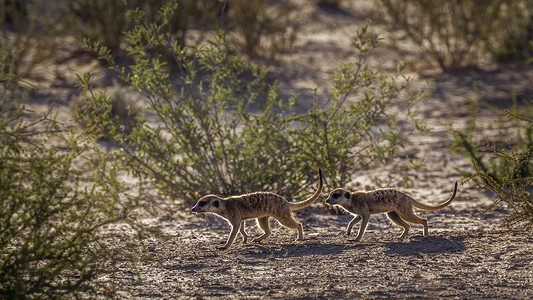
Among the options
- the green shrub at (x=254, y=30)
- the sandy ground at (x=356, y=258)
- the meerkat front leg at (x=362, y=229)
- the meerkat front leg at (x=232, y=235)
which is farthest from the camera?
the green shrub at (x=254, y=30)

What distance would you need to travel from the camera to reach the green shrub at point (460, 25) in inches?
608

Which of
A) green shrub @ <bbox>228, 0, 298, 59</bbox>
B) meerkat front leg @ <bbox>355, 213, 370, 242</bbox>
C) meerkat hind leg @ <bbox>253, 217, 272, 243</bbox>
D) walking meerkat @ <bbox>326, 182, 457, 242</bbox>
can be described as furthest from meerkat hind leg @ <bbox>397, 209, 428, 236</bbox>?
green shrub @ <bbox>228, 0, 298, 59</bbox>

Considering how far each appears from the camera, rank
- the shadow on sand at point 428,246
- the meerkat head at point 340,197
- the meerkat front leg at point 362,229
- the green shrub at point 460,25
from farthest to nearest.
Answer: the green shrub at point 460,25, the meerkat head at point 340,197, the meerkat front leg at point 362,229, the shadow on sand at point 428,246

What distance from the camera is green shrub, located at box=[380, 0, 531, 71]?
1545cm

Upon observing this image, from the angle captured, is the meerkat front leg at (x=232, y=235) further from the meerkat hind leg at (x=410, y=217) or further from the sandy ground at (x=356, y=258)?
the meerkat hind leg at (x=410, y=217)

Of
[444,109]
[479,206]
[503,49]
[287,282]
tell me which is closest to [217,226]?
[287,282]

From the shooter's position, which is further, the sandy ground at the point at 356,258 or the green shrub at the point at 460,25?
the green shrub at the point at 460,25

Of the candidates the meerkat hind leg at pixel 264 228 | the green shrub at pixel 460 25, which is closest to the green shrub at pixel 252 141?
the meerkat hind leg at pixel 264 228

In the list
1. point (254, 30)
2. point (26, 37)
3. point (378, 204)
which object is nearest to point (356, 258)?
point (378, 204)

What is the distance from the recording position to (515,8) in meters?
15.7

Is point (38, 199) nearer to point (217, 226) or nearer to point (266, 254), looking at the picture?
point (266, 254)

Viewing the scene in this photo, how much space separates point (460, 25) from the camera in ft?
50.9

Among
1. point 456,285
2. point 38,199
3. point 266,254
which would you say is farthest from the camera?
point 266,254

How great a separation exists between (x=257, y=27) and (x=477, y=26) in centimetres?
490
